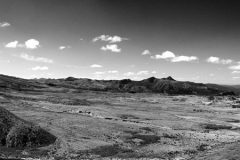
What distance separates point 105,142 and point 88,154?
9.47 metres

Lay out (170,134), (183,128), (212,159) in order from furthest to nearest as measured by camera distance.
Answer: (183,128) < (170,134) < (212,159)

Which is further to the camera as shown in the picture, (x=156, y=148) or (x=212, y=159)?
(x=156, y=148)

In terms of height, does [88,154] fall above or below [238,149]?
below

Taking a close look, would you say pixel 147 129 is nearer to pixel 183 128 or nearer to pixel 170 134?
pixel 170 134

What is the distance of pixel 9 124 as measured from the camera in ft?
171

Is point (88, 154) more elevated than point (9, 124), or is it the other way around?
point (9, 124)

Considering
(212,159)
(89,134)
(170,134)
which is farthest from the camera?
(170,134)

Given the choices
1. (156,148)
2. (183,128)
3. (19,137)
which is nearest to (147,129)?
(183,128)

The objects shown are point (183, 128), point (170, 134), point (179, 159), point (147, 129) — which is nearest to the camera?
point (179, 159)

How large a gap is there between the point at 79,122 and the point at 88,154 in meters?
31.6

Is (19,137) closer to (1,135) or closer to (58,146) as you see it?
(1,135)

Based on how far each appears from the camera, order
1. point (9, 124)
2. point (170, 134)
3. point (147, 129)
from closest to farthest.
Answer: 1. point (9, 124)
2. point (170, 134)
3. point (147, 129)

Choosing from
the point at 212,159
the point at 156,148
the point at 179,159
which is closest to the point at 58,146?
the point at 156,148

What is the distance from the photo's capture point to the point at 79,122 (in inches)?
2940
